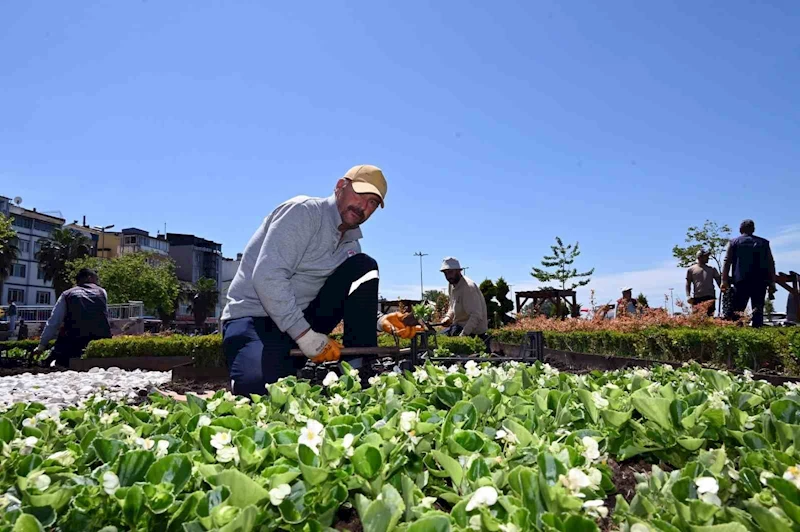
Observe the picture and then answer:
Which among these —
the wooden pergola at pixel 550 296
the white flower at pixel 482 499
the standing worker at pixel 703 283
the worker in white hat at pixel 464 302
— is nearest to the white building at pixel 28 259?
the wooden pergola at pixel 550 296

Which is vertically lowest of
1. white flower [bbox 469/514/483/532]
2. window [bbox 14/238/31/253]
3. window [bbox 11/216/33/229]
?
white flower [bbox 469/514/483/532]

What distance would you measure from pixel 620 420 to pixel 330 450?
0.79 meters

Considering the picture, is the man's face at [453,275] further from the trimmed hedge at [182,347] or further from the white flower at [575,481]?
the white flower at [575,481]

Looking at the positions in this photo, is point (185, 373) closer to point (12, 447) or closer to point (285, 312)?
point (285, 312)

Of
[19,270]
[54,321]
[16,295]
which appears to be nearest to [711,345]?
[54,321]

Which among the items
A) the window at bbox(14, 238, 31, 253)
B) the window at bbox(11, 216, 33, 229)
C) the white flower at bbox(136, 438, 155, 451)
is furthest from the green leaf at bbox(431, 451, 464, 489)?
the window at bbox(14, 238, 31, 253)

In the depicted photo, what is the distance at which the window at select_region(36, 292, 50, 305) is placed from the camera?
233 feet

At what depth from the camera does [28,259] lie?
223ft

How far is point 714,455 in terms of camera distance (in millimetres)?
1199

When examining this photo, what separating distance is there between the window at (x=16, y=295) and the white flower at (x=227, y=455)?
3111 inches

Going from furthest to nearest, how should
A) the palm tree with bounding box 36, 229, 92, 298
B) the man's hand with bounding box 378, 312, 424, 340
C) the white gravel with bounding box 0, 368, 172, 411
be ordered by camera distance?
the palm tree with bounding box 36, 229, 92, 298
the white gravel with bounding box 0, 368, 172, 411
the man's hand with bounding box 378, 312, 424, 340

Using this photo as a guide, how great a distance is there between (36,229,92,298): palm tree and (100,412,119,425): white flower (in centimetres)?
7078

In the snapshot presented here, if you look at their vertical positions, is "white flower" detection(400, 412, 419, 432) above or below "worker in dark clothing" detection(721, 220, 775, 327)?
below

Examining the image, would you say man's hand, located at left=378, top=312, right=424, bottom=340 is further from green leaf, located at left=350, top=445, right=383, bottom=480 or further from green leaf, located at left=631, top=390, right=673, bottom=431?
green leaf, located at left=350, top=445, right=383, bottom=480
